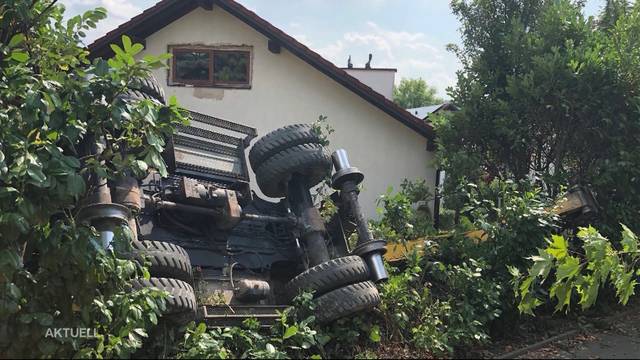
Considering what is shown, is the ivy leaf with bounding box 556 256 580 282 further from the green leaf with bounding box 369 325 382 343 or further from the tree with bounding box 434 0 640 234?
the tree with bounding box 434 0 640 234

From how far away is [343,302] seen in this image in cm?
523

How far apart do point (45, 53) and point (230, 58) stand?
323 inches

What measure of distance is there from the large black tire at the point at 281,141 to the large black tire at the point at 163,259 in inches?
82.2

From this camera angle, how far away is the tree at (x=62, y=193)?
3605 millimetres

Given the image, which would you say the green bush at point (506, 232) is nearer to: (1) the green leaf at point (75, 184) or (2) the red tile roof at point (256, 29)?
(1) the green leaf at point (75, 184)

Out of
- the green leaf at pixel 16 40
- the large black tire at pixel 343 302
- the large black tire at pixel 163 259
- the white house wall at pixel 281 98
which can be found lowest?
the large black tire at pixel 343 302

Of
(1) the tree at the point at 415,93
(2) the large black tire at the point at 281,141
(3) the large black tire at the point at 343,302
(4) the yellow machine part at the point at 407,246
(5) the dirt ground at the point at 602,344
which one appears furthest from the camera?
(1) the tree at the point at 415,93

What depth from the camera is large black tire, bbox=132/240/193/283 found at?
4.63 metres

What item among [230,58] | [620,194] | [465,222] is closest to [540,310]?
[465,222]

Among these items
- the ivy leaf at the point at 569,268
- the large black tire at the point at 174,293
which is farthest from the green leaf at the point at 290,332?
the ivy leaf at the point at 569,268

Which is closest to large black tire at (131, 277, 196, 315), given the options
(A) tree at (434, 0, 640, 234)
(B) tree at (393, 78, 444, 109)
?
(A) tree at (434, 0, 640, 234)

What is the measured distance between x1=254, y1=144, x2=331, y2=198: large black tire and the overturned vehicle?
1cm

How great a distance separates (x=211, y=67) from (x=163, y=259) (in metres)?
8.15

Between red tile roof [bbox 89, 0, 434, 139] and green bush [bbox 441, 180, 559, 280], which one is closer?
green bush [bbox 441, 180, 559, 280]
